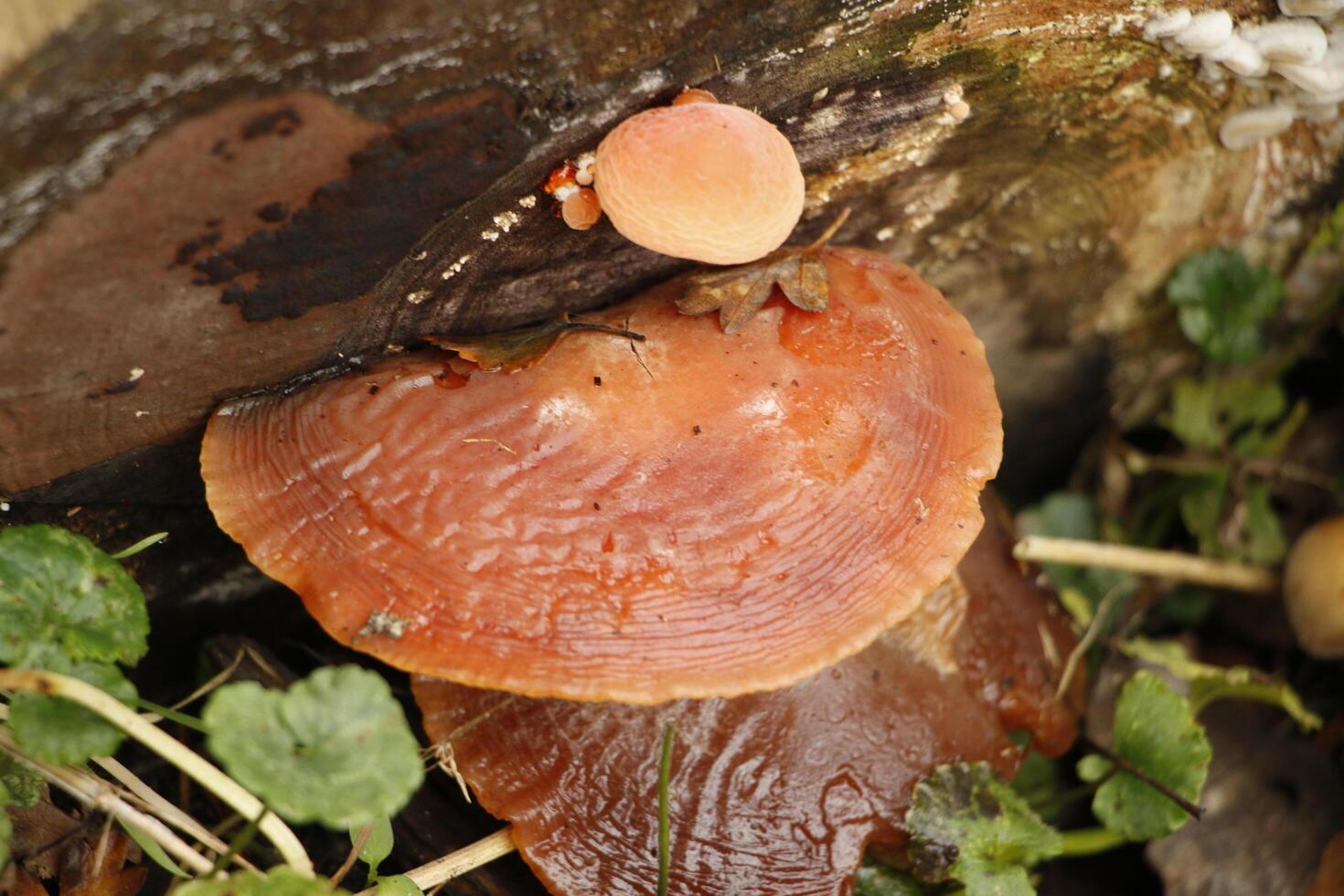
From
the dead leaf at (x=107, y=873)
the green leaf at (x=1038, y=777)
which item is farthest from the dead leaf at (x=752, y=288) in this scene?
the green leaf at (x=1038, y=777)

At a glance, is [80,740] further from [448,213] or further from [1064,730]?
[1064,730]

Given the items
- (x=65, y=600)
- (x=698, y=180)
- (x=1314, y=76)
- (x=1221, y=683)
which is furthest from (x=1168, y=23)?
(x=65, y=600)

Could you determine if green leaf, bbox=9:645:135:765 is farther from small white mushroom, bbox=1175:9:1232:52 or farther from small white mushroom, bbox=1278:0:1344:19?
small white mushroom, bbox=1278:0:1344:19

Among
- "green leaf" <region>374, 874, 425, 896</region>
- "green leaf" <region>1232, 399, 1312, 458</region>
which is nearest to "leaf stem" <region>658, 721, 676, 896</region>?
"green leaf" <region>374, 874, 425, 896</region>

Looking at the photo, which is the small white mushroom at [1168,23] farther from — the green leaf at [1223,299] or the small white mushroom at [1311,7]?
the green leaf at [1223,299]

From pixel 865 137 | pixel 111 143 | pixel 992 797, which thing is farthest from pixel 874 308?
pixel 111 143

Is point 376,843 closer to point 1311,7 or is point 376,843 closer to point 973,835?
point 973,835

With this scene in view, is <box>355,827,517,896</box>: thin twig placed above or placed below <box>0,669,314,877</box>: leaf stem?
below
